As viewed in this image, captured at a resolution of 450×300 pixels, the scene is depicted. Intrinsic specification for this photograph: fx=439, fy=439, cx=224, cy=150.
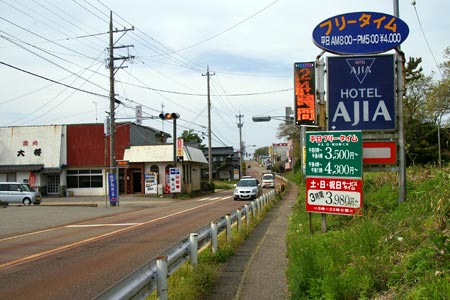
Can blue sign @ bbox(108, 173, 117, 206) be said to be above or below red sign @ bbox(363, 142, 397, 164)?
below

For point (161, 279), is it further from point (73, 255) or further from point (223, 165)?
point (223, 165)

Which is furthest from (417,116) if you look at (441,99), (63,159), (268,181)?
(63,159)

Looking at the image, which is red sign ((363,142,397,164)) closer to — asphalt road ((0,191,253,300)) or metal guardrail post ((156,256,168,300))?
metal guardrail post ((156,256,168,300))

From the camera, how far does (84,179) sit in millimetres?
44312

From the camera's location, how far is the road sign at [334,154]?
7367 mm

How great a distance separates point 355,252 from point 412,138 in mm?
33494

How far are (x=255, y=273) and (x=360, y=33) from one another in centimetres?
465

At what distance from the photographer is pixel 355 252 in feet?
18.9

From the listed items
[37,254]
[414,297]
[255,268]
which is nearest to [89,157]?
[37,254]

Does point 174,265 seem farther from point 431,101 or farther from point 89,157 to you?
point 89,157

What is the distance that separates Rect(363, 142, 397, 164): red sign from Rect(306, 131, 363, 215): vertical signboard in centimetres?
52

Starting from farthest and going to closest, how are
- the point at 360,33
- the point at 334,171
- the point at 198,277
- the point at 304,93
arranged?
1. the point at 304,93
2. the point at 360,33
3. the point at 334,171
4. the point at 198,277

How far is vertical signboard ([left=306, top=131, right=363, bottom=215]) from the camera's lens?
288 inches

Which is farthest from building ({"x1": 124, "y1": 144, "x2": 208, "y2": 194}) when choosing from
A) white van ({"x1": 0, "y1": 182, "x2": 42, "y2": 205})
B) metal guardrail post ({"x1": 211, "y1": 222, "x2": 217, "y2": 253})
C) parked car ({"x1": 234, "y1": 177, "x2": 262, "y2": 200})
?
metal guardrail post ({"x1": 211, "y1": 222, "x2": 217, "y2": 253})
